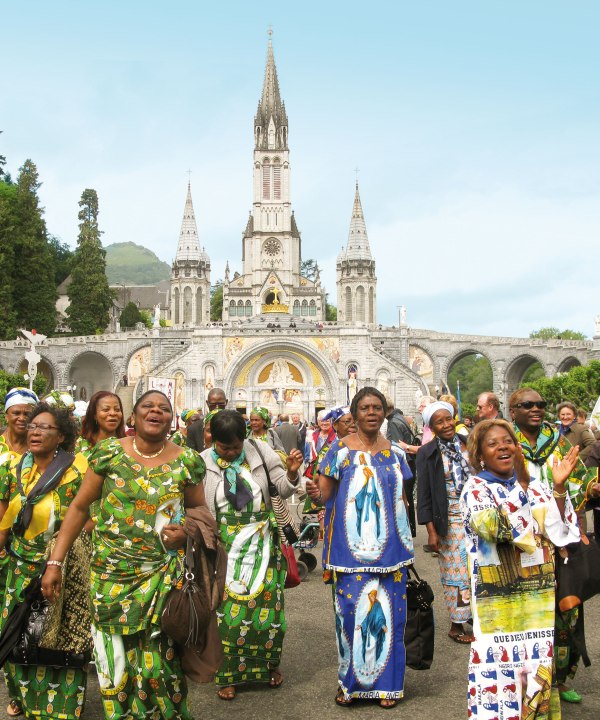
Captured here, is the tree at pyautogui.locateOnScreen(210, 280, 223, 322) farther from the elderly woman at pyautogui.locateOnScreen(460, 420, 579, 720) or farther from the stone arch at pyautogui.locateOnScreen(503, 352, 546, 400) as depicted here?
the elderly woman at pyautogui.locateOnScreen(460, 420, 579, 720)

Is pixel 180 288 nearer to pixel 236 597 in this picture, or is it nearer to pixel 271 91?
pixel 271 91

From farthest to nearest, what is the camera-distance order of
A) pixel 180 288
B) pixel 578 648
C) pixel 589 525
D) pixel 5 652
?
1. pixel 180 288
2. pixel 589 525
3. pixel 578 648
4. pixel 5 652

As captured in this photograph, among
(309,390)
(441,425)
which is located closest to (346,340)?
(309,390)

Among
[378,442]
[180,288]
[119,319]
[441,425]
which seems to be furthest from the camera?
[119,319]

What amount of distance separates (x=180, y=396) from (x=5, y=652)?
3760 centimetres

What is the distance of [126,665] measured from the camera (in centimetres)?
353

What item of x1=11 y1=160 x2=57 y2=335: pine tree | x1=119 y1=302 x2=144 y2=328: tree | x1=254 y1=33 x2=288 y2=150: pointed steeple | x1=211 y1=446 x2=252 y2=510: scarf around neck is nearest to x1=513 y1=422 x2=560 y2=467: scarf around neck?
x1=211 y1=446 x2=252 y2=510: scarf around neck

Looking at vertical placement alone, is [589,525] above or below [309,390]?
below

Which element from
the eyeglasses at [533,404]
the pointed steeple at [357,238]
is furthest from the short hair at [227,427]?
the pointed steeple at [357,238]

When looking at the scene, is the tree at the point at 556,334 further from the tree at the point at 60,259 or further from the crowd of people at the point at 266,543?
the crowd of people at the point at 266,543

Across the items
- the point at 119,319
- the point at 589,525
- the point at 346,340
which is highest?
the point at 119,319

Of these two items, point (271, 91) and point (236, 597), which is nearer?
point (236, 597)

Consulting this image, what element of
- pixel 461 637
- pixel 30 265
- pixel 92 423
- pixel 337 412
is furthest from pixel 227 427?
pixel 30 265

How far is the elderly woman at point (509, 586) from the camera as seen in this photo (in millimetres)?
3422
